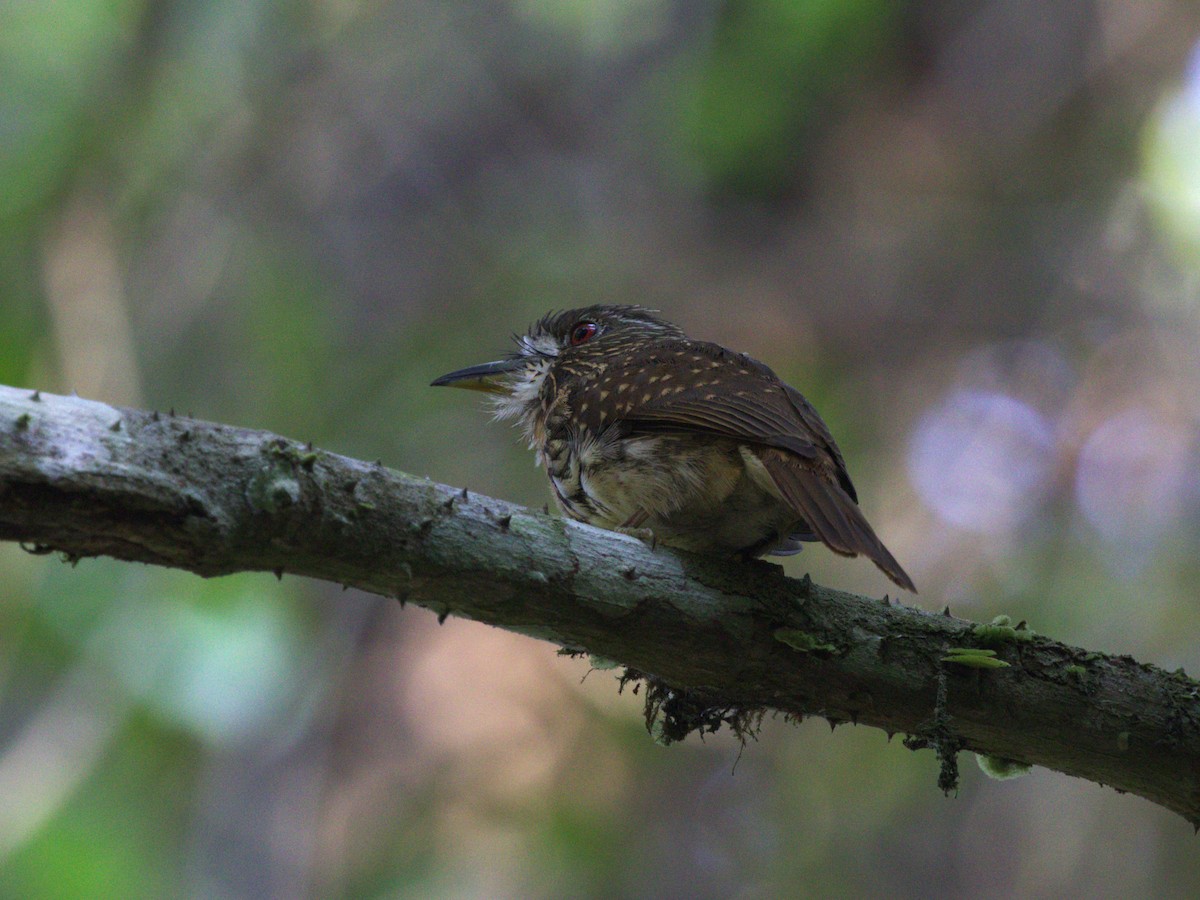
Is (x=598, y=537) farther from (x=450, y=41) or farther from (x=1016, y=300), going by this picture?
(x=450, y=41)

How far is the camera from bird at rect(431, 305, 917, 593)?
7.48 ft

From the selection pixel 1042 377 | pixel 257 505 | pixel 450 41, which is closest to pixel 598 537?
pixel 257 505

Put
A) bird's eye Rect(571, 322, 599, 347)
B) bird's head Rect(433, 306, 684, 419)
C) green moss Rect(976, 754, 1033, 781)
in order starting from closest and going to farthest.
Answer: green moss Rect(976, 754, 1033, 781), bird's head Rect(433, 306, 684, 419), bird's eye Rect(571, 322, 599, 347)

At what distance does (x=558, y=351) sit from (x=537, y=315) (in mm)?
2734

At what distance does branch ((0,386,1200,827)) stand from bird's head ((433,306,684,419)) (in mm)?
1171

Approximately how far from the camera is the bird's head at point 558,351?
3219 mm

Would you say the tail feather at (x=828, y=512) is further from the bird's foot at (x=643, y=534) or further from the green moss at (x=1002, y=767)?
the green moss at (x=1002, y=767)

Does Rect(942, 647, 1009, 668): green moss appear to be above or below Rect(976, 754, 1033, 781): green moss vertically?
above

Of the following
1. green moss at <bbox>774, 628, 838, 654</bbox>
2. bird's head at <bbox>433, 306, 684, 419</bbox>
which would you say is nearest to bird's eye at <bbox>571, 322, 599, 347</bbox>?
bird's head at <bbox>433, 306, 684, 419</bbox>

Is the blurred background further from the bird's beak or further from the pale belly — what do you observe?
the pale belly

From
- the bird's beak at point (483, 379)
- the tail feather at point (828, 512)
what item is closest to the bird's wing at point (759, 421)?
the tail feather at point (828, 512)

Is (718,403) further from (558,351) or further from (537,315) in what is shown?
(537,315)

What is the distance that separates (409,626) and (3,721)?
1.99m

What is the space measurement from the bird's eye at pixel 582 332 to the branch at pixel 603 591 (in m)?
1.58
